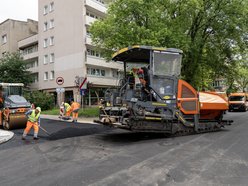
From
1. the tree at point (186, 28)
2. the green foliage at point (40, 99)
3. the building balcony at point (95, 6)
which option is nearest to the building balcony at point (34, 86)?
the green foliage at point (40, 99)

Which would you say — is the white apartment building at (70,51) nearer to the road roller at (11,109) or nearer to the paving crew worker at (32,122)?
the road roller at (11,109)

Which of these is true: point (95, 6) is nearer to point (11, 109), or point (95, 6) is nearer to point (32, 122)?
point (11, 109)

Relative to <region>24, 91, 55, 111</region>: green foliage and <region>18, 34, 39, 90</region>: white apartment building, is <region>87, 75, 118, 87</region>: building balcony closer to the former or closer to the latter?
<region>24, 91, 55, 111</region>: green foliage

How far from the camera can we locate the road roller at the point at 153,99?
8555mm

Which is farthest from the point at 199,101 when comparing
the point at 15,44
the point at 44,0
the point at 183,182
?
the point at 15,44

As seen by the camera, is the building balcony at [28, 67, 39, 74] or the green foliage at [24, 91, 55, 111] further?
the building balcony at [28, 67, 39, 74]

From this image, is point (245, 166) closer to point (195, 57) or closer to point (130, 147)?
point (130, 147)

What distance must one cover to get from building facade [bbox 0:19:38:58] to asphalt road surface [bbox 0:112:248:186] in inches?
1344

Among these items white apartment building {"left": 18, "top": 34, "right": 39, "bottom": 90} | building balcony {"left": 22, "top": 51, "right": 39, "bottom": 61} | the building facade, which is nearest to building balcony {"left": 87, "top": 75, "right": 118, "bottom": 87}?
white apartment building {"left": 18, "top": 34, "right": 39, "bottom": 90}

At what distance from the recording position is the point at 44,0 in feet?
116

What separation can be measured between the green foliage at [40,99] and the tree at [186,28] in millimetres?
11639

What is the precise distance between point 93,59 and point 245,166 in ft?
82.8

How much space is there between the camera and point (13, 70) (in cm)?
3262

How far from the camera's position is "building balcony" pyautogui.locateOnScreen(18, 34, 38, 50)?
36.4m
